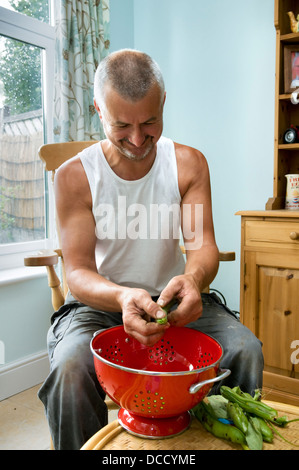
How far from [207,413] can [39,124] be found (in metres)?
1.91

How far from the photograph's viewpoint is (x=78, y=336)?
107 cm

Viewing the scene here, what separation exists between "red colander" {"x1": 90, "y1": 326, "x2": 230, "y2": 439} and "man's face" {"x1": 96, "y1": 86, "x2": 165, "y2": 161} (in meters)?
0.49

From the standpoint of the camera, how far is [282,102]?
2107mm

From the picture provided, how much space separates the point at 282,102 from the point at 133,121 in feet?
4.21

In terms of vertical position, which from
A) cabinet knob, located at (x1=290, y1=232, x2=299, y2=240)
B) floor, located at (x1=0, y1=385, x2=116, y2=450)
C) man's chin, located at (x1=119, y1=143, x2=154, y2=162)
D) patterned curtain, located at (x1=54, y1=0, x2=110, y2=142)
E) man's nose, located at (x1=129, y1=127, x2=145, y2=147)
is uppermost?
patterned curtain, located at (x1=54, y1=0, x2=110, y2=142)

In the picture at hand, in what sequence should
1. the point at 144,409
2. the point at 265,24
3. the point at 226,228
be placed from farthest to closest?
the point at 226,228 < the point at 265,24 < the point at 144,409

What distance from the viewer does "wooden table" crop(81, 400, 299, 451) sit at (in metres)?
0.78

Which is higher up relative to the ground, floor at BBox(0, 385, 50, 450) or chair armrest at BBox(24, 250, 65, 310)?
chair armrest at BBox(24, 250, 65, 310)

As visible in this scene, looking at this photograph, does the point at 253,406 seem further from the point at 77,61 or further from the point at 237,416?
the point at 77,61

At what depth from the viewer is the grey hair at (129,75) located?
1.08m

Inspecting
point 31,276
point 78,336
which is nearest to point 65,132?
point 31,276

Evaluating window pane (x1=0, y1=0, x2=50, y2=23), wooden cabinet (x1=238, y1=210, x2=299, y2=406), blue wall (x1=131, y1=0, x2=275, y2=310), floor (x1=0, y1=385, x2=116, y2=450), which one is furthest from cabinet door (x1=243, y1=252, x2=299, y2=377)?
window pane (x1=0, y1=0, x2=50, y2=23)

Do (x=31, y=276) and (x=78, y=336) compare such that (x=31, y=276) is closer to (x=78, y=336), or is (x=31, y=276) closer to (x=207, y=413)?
(x=78, y=336)

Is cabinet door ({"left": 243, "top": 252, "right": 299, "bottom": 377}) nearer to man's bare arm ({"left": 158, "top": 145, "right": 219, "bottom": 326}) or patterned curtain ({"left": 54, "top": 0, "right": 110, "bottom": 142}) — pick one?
man's bare arm ({"left": 158, "top": 145, "right": 219, "bottom": 326})
